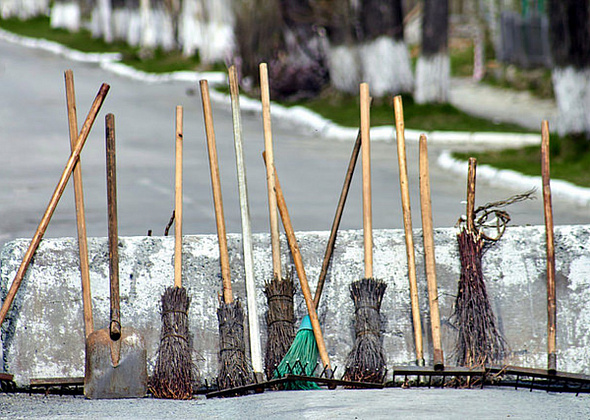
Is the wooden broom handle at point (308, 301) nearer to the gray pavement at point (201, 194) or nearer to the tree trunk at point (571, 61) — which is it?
the gray pavement at point (201, 194)

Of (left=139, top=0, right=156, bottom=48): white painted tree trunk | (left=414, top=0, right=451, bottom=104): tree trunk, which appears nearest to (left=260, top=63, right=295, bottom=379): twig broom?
(left=414, top=0, right=451, bottom=104): tree trunk

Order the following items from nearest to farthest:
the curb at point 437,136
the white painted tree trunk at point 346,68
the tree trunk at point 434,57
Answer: the curb at point 437,136
the tree trunk at point 434,57
the white painted tree trunk at point 346,68

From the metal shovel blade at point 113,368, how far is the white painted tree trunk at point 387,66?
38.4 feet

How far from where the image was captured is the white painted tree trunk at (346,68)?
52.7 feet

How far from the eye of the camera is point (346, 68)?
16.1m

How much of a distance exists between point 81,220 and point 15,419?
3.13ft

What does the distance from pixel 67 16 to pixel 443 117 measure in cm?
2299

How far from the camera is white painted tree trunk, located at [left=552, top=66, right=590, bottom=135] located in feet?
32.9

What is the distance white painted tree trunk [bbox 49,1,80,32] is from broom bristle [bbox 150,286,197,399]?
31.0 metres

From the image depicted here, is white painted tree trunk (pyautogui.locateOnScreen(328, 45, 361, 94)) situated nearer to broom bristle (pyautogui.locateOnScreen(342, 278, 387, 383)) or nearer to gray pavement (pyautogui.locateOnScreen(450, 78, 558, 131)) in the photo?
gray pavement (pyautogui.locateOnScreen(450, 78, 558, 131))

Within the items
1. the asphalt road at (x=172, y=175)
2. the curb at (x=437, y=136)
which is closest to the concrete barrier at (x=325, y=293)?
the curb at (x=437, y=136)

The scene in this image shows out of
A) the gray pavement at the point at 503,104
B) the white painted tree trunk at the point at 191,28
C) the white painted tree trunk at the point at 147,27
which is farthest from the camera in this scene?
the white painted tree trunk at the point at 147,27

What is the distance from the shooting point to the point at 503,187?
960cm

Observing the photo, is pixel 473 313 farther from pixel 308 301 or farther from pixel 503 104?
pixel 503 104
